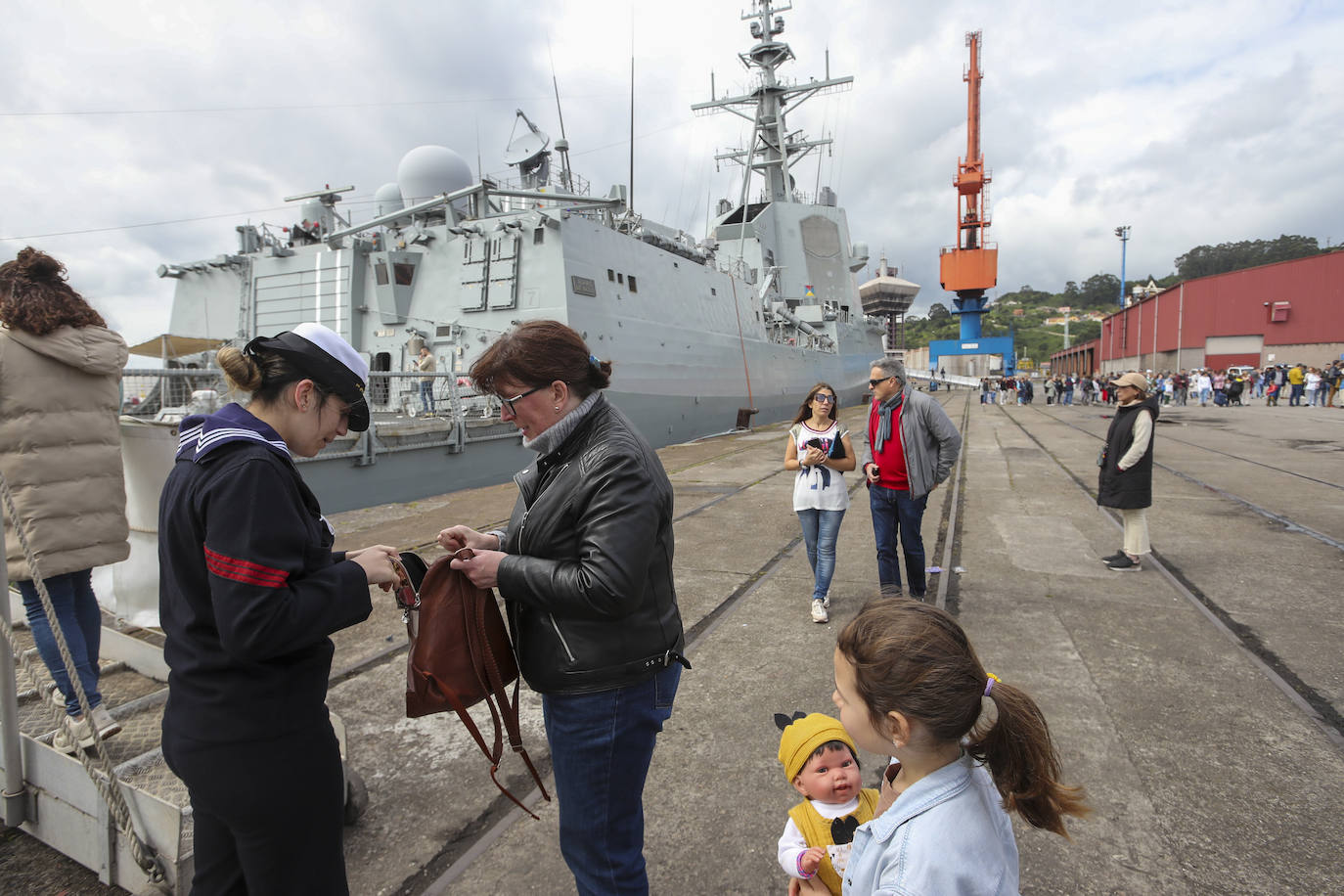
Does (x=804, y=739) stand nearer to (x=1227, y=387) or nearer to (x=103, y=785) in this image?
(x=103, y=785)

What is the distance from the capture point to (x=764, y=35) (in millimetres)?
28188

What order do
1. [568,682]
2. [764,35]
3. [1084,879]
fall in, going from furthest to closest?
1. [764,35]
2. [1084,879]
3. [568,682]

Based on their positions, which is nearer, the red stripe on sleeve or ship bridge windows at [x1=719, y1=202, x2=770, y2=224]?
the red stripe on sleeve

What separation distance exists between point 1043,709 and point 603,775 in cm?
261

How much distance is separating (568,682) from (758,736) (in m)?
1.72

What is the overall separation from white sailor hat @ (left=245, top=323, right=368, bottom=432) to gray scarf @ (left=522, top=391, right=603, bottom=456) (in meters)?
0.41

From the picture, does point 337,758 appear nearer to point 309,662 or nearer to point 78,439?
point 309,662

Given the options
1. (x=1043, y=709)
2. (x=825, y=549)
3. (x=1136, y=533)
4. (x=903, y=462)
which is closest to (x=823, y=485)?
(x=825, y=549)

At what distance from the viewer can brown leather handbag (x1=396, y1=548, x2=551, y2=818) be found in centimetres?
161

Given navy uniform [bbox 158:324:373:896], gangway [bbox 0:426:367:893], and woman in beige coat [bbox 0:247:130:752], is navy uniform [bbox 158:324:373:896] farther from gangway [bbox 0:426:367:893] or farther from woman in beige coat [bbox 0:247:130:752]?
woman in beige coat [bbox 0:247:130:752]

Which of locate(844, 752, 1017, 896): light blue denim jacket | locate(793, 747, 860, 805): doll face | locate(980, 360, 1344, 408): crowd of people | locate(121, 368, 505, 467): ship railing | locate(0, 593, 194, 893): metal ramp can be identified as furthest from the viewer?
locate(980, 360, 1344, 408): crowd of people

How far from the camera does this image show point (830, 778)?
174cm

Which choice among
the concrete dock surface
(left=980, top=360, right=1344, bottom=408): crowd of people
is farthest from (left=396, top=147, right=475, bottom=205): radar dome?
(left=980, top=360, right=1344, bottom=408): crowd of people

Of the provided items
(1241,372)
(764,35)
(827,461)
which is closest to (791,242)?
(764,35)
